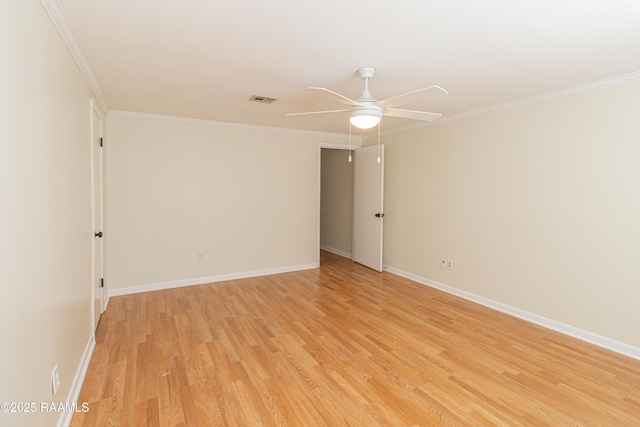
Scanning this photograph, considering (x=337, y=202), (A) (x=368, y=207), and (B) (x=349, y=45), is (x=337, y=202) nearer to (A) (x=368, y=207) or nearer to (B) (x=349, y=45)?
(A) (x=368, y=207)

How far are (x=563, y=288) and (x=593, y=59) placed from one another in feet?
6.83

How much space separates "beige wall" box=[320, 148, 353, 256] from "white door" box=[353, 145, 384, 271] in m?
0.48

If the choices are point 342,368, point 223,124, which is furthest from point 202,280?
point 342,368

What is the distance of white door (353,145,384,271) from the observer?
206 inches

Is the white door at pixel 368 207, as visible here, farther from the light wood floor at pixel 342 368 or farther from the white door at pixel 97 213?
the white door at pixel 97 213

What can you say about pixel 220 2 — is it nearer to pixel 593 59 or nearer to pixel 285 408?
pixel 285 408

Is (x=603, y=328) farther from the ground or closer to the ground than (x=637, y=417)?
farther from the ground

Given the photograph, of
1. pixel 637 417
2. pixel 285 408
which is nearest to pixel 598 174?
pixel 637 417

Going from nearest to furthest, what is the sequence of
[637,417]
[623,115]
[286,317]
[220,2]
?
[220,2], [637,417], [623,115], [286,317]

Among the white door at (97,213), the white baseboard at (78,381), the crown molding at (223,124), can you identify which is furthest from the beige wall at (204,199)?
the white baseboard at (78,381)

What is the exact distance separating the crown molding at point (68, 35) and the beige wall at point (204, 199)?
1.40 m

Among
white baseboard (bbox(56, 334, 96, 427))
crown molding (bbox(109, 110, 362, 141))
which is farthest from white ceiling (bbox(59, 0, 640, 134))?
white baseboard (bbox(56, 334, 96, 427))

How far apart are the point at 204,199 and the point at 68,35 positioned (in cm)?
276

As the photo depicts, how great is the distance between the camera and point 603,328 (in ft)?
9.50
